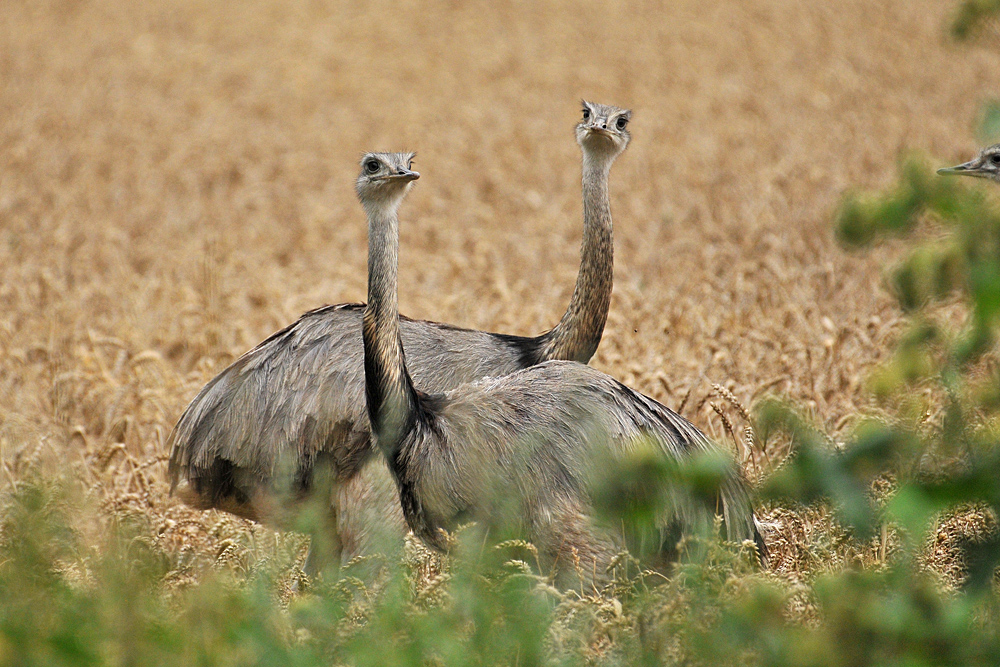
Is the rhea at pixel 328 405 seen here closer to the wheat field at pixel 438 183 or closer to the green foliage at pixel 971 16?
the wheat field at pixel 438 183

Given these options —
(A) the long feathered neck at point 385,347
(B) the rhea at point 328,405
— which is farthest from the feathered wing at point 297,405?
(A) the long feathered neck at point 385,347

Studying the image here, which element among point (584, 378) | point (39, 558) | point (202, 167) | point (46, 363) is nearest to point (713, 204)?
point (202, 167)

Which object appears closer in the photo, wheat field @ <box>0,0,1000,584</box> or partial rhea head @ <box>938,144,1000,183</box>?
partial rhea head @ <box>938,144,1000,183</box>

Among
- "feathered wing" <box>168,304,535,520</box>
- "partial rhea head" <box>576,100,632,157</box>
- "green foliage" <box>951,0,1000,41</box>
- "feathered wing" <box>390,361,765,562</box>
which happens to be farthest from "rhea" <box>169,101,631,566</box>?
"green foliage" <box>951,0,1000,41</box>

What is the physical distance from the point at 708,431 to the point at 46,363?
3379mm

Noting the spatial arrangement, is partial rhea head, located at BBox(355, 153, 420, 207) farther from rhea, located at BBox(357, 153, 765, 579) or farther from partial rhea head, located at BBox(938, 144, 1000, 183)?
partial rhea head, located at BBox(938, 144, 1000, 183)

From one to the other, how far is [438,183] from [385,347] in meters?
7.39

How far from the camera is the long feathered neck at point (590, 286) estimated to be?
17.0 feet

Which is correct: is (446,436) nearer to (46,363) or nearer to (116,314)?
(46,363)

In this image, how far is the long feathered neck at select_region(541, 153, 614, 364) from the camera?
5.17m

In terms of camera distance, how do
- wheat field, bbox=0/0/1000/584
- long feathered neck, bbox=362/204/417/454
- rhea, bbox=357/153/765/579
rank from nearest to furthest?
rhea, bbox=357/153/765/579, long feathered neck, bbox=362/204/417/454, wheat field, bbox=0/0/1000/584

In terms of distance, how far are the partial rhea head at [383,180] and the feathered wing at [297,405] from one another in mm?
669

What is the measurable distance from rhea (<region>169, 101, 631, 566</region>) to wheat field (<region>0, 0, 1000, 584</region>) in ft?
0.75

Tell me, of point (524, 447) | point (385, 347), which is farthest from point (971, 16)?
point (385, 347)
